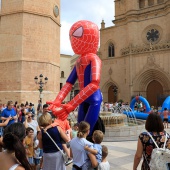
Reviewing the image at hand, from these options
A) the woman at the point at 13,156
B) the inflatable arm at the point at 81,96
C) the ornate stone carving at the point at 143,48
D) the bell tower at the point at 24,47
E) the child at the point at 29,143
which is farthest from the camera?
the ornate stone carving at the point at 143,48

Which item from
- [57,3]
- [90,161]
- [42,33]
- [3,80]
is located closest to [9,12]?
[42,33]

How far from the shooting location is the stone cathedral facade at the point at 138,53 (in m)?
23.2

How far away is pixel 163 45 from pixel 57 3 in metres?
12.7

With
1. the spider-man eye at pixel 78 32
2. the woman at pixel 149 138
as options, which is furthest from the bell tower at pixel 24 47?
the woman at pixel 149 138

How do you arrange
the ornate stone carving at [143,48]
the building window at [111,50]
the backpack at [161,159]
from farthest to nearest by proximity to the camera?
the building window at [111,50], the ornate stone carving at [143,48], the backpack at [161,159]

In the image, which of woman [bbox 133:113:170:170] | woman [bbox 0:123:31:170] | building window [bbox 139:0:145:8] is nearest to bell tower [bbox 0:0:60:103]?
building window [bbox 139:0:145:8]

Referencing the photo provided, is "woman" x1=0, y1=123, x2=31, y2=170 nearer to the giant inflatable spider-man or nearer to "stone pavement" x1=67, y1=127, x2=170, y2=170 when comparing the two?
the giant inflatable spider-man

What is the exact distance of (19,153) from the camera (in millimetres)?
1546

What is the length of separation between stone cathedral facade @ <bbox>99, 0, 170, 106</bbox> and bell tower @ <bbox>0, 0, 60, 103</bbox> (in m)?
9.70

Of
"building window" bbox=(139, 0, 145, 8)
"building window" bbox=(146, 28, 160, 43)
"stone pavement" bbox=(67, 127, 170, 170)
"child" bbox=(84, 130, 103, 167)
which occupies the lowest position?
"stone pavement" bbox=(67, 127, 170, 170)

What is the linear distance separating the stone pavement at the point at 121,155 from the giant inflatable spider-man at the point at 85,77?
1.21 m

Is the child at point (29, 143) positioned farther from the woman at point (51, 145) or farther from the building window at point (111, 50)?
the building window at point (111, 50)

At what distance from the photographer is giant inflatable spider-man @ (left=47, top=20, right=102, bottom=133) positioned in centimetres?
382

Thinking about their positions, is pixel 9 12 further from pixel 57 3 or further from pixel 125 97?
pixel 125 97
